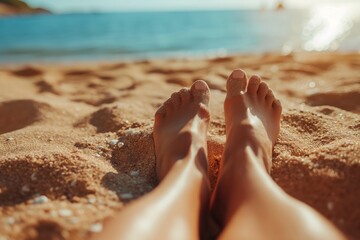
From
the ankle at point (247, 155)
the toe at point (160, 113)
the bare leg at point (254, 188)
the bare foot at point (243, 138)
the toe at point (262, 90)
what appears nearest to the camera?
the bare leg at point (254, 188)

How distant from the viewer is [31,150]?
177 cm

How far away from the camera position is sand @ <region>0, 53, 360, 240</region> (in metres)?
1.23

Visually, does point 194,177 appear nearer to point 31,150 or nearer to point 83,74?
point 31,150

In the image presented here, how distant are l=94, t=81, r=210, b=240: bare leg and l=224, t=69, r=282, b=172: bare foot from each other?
0.14m

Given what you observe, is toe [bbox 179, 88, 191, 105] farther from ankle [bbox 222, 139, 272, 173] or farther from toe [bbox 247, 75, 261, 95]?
ankle [bbox 222, 139, 272, 173]

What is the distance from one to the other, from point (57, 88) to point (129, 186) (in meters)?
2.50

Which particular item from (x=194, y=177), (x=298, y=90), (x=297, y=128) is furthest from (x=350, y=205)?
(x=298, y=90)

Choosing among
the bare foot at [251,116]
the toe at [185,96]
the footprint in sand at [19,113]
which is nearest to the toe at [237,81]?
the bare foot at [251,116]

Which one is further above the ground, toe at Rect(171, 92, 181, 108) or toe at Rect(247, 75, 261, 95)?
toe at Rect(247, 75, 261, 95)

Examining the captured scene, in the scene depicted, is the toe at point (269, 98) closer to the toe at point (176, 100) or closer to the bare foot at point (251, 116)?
the bare foot at point (251, 116)

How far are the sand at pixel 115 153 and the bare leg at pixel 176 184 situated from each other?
0.11 metres

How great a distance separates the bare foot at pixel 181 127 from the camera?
5.31 ft

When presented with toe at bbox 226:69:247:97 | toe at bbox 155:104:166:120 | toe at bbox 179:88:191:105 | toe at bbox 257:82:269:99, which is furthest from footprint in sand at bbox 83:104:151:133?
toe at bbox 257:82:269:99

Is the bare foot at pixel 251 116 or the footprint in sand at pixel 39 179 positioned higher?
the bare foot at pixel 251 116
